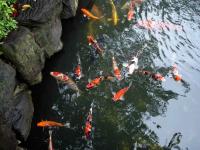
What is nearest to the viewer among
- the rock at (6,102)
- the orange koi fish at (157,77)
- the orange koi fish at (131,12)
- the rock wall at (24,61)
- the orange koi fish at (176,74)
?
the rock at (6,102)

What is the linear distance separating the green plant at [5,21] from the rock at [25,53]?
0.22 m

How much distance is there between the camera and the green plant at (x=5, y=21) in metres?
7.92

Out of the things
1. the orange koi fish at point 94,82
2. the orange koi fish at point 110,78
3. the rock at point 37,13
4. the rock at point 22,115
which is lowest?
→ the rock at point 22,115

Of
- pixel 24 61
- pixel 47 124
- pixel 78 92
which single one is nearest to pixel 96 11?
pixel 78 92

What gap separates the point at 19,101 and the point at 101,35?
15.2ft

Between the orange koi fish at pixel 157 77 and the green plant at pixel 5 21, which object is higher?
the green plant at pixel 5 21

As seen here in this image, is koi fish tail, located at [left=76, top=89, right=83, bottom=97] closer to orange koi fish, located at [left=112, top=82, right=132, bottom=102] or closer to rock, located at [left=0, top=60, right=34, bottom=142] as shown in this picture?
orange koi fish, located at [left=112, top=82, right=132, bottom=102]

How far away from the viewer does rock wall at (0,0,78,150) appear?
7.55 meters

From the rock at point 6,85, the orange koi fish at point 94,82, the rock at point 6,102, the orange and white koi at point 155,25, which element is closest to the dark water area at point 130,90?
the orange and white koi at point 155,25

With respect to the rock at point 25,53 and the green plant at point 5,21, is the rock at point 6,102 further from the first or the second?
the green plant at point 5,21

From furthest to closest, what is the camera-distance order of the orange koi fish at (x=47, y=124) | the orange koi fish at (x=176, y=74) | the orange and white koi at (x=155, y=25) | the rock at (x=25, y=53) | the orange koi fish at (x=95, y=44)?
the orange and white koi at (x=155, y=25)
the orange koi fish at (x=95, y=44)
the orange koi fish at (x=176, y=74)
the orange koi fish at (x=47, y=124)
the rock at (x=25, y=53)

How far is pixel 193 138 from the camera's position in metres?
9.02

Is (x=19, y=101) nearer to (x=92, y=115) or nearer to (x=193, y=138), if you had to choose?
(x=92, y=115)

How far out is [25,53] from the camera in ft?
28.5
